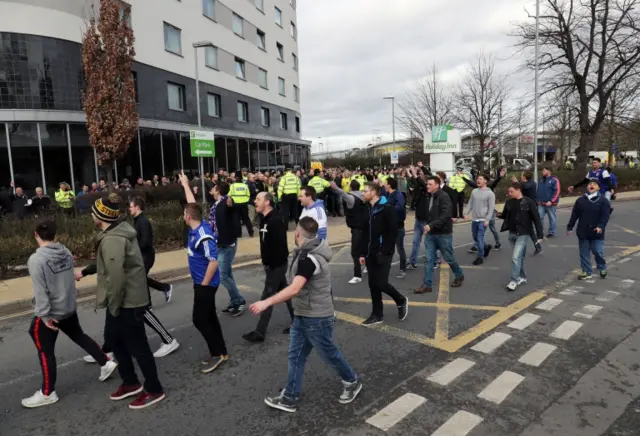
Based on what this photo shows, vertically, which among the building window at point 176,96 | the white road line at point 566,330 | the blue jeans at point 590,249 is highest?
the building window at point 176,96

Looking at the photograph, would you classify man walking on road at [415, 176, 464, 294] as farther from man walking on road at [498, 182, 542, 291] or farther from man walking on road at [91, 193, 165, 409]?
man walking on road at [91, 193, 165, 409]

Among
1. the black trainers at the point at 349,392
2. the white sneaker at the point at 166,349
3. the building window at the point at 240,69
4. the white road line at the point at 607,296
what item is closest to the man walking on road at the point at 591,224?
the white road line at the point at 607,296

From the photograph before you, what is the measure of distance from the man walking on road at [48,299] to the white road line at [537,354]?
4.37 meters

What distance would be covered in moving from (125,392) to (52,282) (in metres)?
1.16

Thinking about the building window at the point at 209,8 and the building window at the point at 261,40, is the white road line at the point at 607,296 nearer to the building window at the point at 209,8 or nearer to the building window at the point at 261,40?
the building window at the point at 209,8

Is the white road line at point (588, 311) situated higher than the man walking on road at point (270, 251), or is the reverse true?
the man walking on road at point (270, 251)

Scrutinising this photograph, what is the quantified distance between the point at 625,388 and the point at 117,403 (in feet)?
14.7

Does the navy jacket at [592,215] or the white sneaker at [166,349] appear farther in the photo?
the navy jacket at [592,215]

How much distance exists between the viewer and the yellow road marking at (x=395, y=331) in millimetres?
5082

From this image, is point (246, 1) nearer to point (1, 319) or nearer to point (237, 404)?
point (1, 319)

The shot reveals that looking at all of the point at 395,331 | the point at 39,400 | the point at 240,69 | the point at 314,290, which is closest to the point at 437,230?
the point at 395,331

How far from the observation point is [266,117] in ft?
107

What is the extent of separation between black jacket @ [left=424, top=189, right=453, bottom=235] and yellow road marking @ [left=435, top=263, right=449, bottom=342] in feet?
3.07

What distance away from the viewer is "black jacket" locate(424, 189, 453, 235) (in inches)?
270
